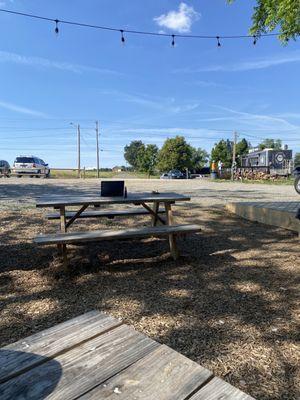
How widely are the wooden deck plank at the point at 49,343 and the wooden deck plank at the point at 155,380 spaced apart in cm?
21

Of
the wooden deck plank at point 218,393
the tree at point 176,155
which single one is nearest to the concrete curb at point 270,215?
the wooden deck plank at point 218,393

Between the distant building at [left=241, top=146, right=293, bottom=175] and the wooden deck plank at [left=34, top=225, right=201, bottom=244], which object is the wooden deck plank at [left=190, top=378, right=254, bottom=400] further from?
the distant building at [left=241, top=146, right=293, bottom=175]

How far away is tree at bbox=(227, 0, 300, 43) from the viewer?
5933mm

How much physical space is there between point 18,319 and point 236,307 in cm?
174

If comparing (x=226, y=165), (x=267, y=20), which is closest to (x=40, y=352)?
(x=267, y=20)

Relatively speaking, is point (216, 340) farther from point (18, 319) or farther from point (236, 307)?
point (18, 319)

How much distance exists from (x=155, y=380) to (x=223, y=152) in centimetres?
7875

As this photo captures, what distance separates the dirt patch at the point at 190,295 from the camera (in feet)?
7.81

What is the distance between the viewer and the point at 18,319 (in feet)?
9.66

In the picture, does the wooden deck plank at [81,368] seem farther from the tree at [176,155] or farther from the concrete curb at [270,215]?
the tree at [176,155]

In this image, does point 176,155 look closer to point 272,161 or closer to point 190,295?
point 272,161

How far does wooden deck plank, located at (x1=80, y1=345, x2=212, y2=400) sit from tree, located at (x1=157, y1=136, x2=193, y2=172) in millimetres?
70441

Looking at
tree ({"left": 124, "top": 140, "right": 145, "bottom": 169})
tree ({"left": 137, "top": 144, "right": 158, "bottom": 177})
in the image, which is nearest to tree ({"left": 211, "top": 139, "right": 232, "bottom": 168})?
tree ({"left": 137, "top": 144, "right": 158, "bottom": 177})

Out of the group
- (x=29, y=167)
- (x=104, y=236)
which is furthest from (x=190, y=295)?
(x=29, y=167)
